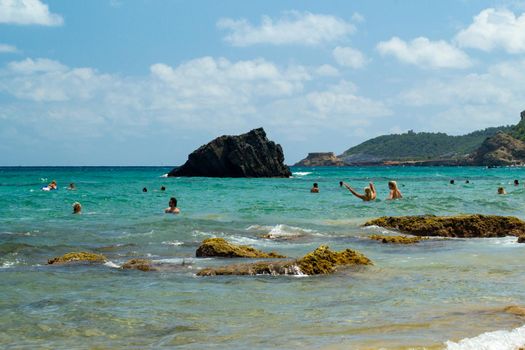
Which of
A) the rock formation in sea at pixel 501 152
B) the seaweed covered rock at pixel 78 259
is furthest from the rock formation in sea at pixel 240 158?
the rock formation in sea at pixel 501 152

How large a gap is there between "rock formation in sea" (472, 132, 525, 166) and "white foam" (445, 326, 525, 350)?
175682 mm

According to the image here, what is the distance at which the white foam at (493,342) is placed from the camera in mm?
6250

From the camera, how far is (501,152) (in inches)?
7018

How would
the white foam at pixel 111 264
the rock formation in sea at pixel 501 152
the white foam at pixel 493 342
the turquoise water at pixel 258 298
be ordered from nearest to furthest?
the white foam at pixel 493 342, the turquoise water at pixel 258 298, the white foam at pixel 111 264, the rock formation in sea at pixel 501 152

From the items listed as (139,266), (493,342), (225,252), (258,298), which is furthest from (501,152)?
(493,342)

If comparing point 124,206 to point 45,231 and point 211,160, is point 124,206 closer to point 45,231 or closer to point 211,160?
point 45,231

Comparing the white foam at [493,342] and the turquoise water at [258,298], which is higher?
the white foam at [493,342]

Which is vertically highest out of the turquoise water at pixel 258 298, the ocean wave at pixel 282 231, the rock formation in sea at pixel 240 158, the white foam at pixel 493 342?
the rock formation in sea at pixel 240 158

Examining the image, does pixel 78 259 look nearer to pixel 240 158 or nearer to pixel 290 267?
pixel 290 267

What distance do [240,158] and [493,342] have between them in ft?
264

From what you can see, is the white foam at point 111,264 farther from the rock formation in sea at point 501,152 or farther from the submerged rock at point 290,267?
the rock formation in sea at point 501,152

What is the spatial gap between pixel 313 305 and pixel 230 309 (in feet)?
3.54

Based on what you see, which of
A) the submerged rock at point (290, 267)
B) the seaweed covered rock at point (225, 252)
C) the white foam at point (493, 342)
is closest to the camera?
the white foam at point (493, 342)

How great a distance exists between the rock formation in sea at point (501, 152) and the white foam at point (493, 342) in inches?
6917
